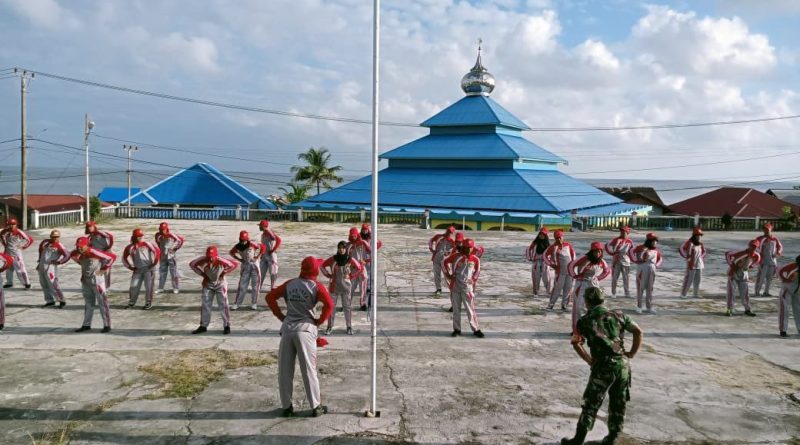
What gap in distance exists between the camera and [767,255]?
15242 millimetres

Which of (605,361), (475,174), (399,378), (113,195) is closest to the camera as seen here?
(605,361)

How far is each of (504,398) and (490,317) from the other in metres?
4.96

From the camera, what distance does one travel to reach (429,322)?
483 inches

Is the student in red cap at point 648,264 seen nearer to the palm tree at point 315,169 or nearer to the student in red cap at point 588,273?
the student in red cap at point 588,273

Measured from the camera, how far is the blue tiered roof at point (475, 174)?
3775 cm

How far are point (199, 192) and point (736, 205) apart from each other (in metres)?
42.4

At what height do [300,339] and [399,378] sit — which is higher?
[300,339]

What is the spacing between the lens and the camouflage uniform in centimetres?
612

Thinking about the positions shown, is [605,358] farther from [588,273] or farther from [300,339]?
[588,273]

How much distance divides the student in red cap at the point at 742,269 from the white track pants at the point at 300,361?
1040 cm

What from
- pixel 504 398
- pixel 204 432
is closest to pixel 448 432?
pixel 504 398

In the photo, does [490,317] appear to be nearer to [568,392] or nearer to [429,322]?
[429,322]

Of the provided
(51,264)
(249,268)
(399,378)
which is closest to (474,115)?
(249,268)

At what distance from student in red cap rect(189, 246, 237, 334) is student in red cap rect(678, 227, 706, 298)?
37.2 feet
